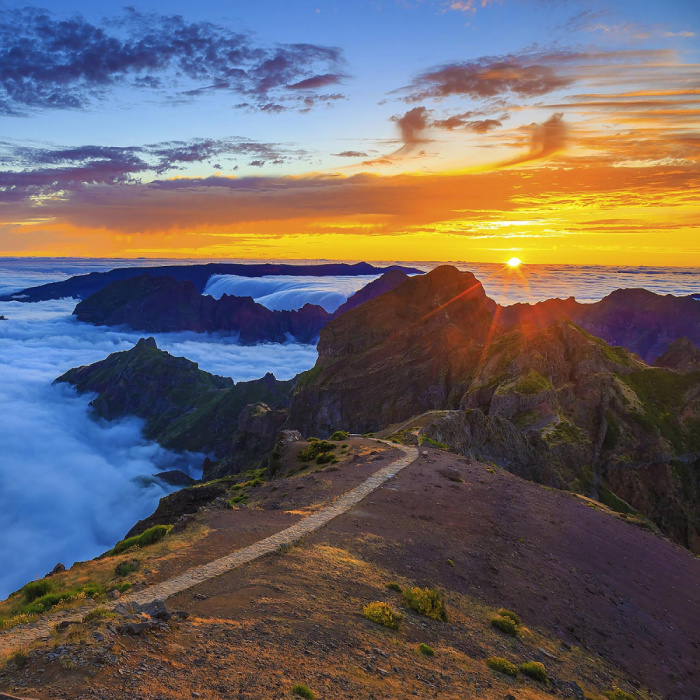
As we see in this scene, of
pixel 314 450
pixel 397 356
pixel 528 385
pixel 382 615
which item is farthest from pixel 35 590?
pixel 397 356

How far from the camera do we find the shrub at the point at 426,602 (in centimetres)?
2172

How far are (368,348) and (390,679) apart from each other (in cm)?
13244

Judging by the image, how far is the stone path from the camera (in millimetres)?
16156

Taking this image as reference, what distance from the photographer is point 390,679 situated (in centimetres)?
1639

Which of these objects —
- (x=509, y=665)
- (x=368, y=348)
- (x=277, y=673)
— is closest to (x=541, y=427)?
(x=368, y=348)

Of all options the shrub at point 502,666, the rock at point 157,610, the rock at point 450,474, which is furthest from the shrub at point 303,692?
the rock at point 450,474

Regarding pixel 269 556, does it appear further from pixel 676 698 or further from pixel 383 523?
pixel 676 698

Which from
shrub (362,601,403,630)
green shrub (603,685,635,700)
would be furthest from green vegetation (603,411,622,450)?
shrub (362,601,403,630)

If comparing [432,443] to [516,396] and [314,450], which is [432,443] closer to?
[314,450]

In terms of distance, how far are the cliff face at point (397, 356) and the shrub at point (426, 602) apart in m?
97.4

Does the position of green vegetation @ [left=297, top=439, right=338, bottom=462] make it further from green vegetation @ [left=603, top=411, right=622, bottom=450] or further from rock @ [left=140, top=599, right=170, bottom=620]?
green vegetation @ [left=603, top=411, right=622, bottom=450]

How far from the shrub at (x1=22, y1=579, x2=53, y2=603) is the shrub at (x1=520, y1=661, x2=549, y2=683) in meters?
20.2

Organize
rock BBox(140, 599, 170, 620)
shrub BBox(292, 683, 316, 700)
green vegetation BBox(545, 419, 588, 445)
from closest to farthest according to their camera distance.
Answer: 1. shrub BBox(292, 683, 316, 700)
2. rock BBox(140, 599, 170, 620)
3. green vegetation BBox(545, 419, 588, 445)

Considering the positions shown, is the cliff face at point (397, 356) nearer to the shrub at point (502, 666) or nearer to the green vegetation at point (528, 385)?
the green vegetation at point (528, 385)
